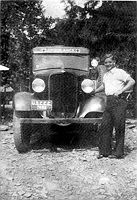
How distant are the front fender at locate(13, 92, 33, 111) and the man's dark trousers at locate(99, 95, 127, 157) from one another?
137cm

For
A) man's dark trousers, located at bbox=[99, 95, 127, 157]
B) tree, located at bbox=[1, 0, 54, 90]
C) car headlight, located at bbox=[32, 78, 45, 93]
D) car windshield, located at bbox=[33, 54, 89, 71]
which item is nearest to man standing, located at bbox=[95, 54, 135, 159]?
man's dark trousers, located at bbox=[99, 95, 127, 157]

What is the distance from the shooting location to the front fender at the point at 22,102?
7.30m

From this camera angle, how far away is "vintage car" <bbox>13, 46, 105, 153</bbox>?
7188 mm

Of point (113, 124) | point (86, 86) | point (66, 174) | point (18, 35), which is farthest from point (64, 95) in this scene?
point (18, 35)

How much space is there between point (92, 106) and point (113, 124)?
63 centimetres

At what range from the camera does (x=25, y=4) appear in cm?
1293

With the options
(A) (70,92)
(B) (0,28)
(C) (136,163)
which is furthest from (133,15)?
(C) (136,163)

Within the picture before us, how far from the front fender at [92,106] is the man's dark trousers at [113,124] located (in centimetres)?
46

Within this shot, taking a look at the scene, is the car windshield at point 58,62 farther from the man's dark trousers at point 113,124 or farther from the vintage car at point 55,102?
the man's dark trousers at point 113,124

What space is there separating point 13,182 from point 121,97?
7.94 feet

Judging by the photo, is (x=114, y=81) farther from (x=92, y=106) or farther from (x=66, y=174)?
(x=66, y=174)

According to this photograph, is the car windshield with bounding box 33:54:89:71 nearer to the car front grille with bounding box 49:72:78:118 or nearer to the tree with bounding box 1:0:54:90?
the car front grille with bounding box 49:72:78:118

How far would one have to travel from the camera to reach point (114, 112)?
6.84m

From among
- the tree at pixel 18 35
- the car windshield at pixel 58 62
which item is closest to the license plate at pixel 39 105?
the car windshield at pixel 58 62
